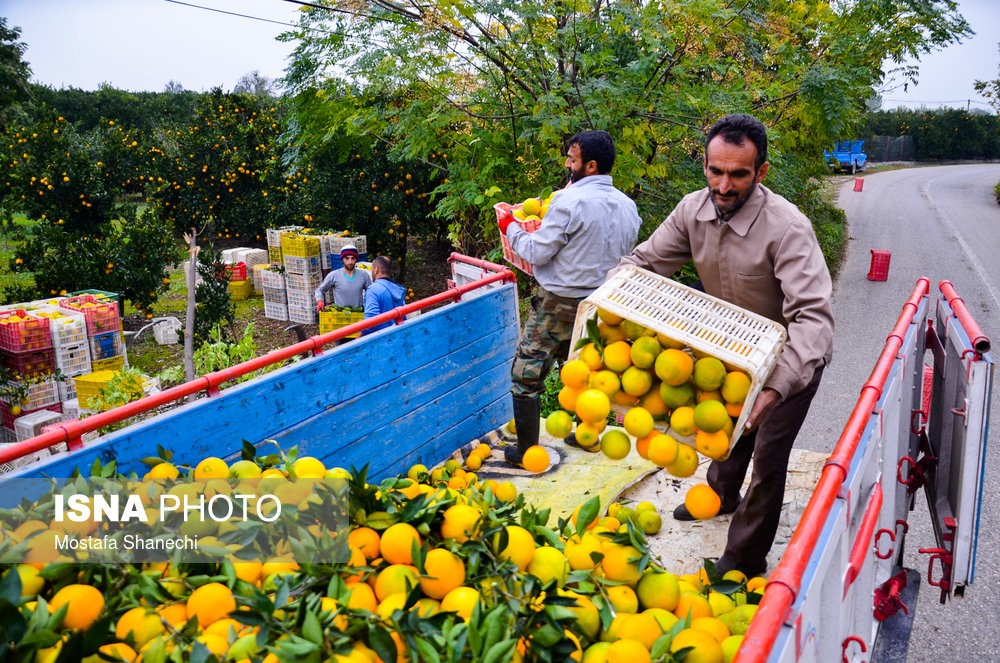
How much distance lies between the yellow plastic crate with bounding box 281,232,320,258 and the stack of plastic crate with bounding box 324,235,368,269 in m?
0.23

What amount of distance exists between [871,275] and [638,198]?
664 cm

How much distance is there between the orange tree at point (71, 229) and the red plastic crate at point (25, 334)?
100 inches

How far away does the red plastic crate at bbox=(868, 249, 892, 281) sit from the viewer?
1184 centimetres

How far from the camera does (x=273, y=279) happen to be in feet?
40.0

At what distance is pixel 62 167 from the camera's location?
12211 mm

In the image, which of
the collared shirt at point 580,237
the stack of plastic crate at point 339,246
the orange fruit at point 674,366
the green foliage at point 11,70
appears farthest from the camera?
the green foliage at point 11,70

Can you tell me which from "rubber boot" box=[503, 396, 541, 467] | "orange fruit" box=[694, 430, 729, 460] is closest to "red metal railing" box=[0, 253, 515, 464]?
"rubber boot" box=[503, 396, 541, 467]

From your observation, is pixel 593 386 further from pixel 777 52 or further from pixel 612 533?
pixel 777 52

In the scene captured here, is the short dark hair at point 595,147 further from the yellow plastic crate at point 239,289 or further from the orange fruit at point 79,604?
the yellow plastic crate at point 239,289

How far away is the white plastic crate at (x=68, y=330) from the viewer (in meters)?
7.85

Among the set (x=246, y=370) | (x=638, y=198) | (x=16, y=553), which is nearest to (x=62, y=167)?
(x=638, y=198)

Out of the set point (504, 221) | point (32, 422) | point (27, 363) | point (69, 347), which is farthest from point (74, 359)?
point (504, 221)

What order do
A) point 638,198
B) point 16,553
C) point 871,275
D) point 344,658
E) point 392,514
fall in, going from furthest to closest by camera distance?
1. point 871,275
2. point 638,198
3. point 392,514
4. point 16,553
5. point 344,658

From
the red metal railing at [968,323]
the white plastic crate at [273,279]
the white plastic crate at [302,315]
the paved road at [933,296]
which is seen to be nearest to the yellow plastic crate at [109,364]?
the white plastic crate at [302,315]
